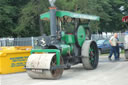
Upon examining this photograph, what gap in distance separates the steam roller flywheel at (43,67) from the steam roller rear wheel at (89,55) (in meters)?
2.00

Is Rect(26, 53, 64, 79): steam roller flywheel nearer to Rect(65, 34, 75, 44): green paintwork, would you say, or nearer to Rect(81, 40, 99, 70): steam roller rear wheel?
Rect(65, 34, 75, 44): green paintwork

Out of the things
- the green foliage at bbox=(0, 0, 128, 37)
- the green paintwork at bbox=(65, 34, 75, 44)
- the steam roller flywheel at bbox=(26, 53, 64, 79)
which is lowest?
the steam roller flywheel at bbox=(26, 53, 64, 79)

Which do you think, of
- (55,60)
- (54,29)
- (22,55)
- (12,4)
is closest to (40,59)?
(55,60)

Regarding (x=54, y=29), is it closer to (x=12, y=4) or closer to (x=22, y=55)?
(x=22, y=55)

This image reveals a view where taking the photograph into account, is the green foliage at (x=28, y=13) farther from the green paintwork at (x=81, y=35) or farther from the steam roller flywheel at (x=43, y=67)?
the steam roller flywheel at (x=43, y=67)

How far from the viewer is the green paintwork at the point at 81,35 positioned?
10.6 m

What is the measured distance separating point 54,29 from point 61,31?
61cm

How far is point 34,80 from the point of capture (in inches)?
333

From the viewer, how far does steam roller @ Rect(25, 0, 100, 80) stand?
8.32 m

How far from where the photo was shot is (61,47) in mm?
9195

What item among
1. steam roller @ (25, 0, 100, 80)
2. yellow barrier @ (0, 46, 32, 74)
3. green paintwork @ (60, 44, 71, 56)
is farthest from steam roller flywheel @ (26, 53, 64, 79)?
yellow barrier @ (0, 46, 32, 74)

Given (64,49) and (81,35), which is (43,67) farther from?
(81,35)

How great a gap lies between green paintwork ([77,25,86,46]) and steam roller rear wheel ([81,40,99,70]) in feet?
0.64

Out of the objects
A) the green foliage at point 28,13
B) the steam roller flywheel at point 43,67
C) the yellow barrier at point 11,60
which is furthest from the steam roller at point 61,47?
the green foliage at point 28,13
